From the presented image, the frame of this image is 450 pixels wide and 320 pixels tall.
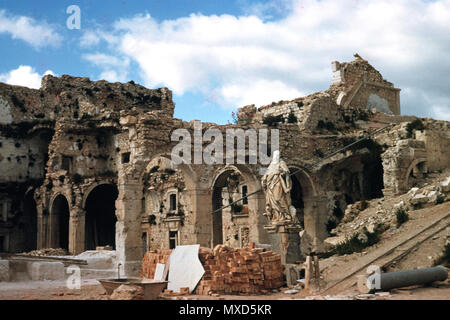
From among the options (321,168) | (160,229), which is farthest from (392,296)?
(160,229)

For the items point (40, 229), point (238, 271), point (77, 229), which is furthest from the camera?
point (40, 229)

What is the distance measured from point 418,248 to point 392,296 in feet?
8.97

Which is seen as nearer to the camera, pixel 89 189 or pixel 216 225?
pixel 216 225

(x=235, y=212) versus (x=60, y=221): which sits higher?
(x=235, y=212)

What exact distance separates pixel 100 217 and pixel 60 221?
7.28ft

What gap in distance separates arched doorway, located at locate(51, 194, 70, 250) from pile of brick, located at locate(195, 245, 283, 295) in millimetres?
17398

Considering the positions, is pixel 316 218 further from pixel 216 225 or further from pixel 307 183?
pixel 216 225

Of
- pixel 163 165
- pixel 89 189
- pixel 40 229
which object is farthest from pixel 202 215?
pixel 40 229

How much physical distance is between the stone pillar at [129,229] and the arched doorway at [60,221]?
1161 centimetres

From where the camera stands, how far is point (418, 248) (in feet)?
35.5

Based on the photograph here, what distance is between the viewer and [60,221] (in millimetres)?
26984

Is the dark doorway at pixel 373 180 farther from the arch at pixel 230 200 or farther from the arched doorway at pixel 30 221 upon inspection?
the arched doorway at pixel 30 221

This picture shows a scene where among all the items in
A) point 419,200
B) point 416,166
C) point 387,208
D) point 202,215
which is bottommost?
point 202,215
